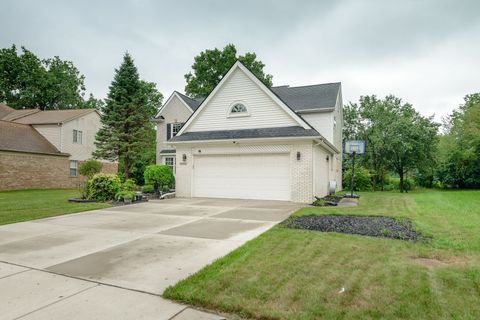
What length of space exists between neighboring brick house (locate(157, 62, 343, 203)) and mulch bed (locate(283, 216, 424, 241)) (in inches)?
165

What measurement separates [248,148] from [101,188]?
7082 millimetres

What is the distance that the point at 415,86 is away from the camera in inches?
945

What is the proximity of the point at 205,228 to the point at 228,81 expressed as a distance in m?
9.25

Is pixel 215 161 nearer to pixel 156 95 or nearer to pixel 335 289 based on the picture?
pixel 335 289

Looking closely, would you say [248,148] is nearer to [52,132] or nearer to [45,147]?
[45,147]

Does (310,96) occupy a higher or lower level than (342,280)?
higher

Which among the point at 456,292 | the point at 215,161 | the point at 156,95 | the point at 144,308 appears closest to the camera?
the point at 144,308

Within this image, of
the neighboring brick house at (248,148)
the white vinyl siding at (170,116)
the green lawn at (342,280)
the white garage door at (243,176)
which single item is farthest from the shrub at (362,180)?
the green lawn at (342,280)

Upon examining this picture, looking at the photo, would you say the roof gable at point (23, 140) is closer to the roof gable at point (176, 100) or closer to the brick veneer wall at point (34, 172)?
the brick veneer wall at point (34, 172)

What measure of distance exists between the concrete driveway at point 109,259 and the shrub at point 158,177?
6.27m

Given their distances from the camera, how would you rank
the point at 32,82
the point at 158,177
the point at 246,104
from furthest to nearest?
the point at 32,82, the point at 158,177, the point at 246,104

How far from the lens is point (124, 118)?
21.3 meters

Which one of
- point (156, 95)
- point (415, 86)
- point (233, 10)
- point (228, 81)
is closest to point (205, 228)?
point (228, 81)

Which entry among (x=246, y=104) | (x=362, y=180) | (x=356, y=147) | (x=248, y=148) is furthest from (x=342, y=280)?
(x=362, y=180)
